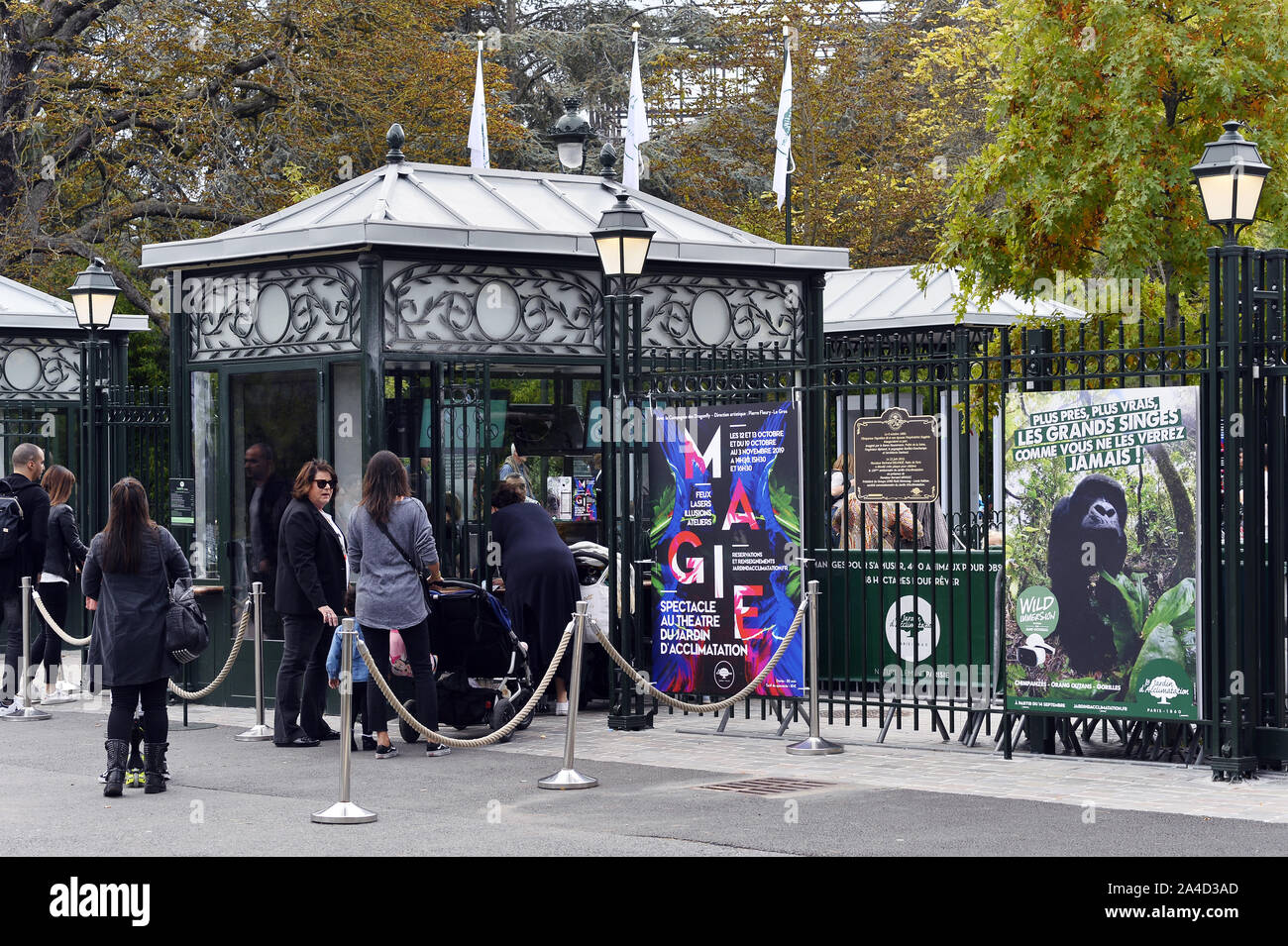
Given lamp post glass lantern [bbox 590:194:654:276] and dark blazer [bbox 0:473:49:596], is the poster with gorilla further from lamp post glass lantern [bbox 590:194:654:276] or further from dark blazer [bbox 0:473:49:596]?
dark blazer [bbox 0:473:49:596]

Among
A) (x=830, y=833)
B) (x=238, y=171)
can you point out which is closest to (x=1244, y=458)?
(x=830, y=833)

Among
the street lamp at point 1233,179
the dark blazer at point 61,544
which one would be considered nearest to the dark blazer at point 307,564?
the dark blazer at point 61,544

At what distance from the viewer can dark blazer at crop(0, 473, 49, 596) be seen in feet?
48.7

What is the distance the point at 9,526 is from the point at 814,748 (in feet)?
22.9

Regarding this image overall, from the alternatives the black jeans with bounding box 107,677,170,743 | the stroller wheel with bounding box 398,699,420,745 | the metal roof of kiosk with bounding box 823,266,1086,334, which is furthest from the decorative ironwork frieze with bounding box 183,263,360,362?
the metal roof of kiosk with bounding box 823,266,1086,334

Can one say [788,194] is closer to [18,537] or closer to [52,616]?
[52,616]

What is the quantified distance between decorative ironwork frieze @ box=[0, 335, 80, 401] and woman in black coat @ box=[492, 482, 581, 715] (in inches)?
357

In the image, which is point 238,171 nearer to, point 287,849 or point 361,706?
point 361,706

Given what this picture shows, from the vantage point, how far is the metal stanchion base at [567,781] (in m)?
10.4

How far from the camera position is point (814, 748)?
11.9 meters

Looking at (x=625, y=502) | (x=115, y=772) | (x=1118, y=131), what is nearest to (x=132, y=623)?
(x=115, y=772)

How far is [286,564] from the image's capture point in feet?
41.2

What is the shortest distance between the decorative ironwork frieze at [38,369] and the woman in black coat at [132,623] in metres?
10.7
